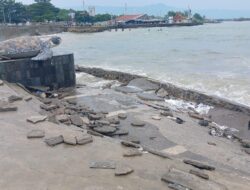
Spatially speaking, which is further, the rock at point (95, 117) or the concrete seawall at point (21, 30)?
the concrete seawall at point (21, 30)

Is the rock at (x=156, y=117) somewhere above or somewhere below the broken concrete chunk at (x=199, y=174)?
below

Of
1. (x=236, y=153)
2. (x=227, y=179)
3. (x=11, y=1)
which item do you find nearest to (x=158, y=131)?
(x=236, y=153)

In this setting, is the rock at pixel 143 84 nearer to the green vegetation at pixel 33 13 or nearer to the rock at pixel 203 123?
the rock at pixel 203 123

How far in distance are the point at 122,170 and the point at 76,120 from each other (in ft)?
11.9

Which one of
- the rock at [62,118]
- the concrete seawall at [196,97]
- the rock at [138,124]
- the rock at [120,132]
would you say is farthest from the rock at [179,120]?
the rock at [62,118]

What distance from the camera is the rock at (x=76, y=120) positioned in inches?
336

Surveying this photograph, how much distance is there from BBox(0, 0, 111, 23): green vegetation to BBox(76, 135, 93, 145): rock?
3264 inches

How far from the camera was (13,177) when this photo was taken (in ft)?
17.1

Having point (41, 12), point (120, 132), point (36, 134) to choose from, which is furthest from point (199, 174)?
point (41, 12)

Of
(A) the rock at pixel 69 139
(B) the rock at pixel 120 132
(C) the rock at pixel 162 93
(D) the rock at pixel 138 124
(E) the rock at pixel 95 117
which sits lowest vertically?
(C) the rock at pixel 162 93

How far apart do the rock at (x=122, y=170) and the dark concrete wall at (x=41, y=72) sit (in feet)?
27.0

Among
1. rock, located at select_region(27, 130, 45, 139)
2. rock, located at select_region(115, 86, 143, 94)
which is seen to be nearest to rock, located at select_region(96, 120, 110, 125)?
rock, located at select_region(27, 130, 45, 139)

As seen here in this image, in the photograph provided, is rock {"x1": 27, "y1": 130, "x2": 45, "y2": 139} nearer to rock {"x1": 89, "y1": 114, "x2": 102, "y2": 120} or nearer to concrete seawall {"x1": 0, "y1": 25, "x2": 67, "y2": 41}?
rock {"x1": 89, "y1": 114, "x2": 102, "y2": 120}

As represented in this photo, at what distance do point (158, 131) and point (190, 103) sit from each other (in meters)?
4.79
